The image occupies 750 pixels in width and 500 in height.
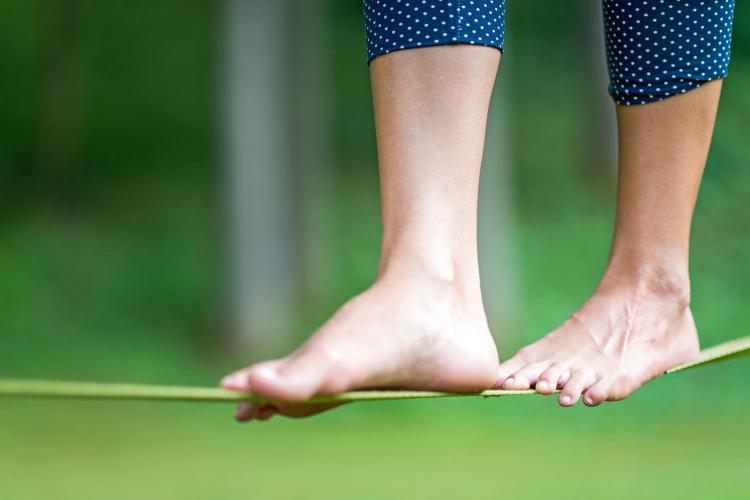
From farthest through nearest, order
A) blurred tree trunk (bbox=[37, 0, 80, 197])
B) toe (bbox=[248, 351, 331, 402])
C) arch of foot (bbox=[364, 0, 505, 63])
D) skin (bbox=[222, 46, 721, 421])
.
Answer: blurred tree trunk (bbox=[37, 0, 80, 197]) < arch of foot (bbox=[364, 0, 505, 63]) < skin (bbox=[222, 46, 721, 421]) < toe (bbox=[248, 351, 331, 402])

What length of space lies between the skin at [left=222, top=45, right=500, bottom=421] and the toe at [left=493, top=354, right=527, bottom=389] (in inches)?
2.4

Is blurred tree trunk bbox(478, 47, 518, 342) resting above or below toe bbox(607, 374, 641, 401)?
below

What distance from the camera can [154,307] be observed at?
5461 millimetres

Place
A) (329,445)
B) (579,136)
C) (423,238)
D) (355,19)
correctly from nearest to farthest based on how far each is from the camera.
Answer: (423,238) → (329,445) → (579,136) → (355,19)

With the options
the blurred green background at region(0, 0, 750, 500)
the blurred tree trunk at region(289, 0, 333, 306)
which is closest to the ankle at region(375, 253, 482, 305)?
the blurred green background at region(0, 0, 750, 500)

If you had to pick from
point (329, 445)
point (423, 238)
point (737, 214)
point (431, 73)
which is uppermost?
point (431, 73)

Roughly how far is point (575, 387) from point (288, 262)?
4.07 metres

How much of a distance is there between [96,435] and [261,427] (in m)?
0.59

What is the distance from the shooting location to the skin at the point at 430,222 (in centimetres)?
109

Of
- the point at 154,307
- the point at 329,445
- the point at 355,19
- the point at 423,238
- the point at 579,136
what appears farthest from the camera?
the point at 355,19

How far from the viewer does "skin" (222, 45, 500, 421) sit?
1091 mm

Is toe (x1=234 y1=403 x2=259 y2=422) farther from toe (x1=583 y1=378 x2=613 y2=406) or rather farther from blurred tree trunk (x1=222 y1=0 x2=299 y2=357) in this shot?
blurred tree trunk (x1=222 y1=0 x2=299 y2=357)

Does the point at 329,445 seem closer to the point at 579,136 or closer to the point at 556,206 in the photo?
the point at 556,206

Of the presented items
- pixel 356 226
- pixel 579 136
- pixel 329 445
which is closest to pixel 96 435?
pixel 329 445
